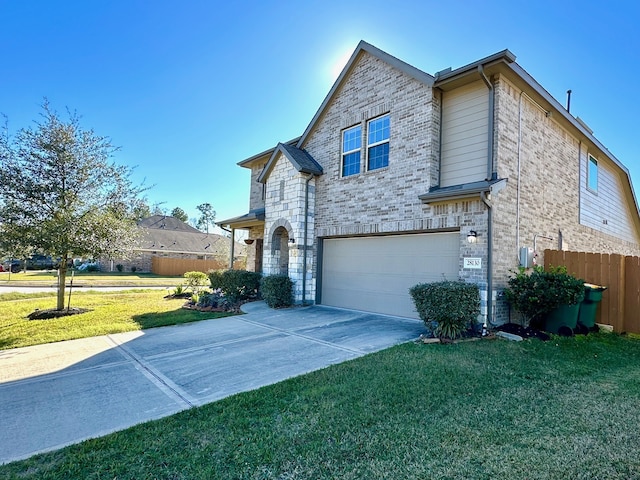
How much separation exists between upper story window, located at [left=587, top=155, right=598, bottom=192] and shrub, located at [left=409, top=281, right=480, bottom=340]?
8.73 metres

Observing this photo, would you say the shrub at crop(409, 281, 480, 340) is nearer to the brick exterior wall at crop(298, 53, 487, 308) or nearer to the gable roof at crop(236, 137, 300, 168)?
the brick exterior wall at crop(298, 53, 487, 308)

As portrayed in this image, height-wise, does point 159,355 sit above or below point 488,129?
below

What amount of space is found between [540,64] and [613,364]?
8.57 metres

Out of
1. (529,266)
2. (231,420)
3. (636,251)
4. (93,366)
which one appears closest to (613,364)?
(529,266)

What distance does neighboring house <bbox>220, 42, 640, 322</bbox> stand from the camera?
8.20 metres

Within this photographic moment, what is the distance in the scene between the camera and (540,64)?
10.3 meters

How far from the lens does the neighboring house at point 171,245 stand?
123ft

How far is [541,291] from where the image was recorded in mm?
7410

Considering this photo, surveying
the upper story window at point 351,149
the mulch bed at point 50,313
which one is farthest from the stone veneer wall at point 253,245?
the mulch bed at point 50,313

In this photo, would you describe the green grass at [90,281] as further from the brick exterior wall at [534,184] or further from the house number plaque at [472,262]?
the brick exterior wall at [534,184]

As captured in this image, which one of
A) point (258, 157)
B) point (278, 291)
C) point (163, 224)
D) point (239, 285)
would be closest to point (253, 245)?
point (239, 285)

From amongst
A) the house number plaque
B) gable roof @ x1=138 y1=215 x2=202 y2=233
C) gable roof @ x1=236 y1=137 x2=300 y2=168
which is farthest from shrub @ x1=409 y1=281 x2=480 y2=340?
gable roof @ x1=138 y1=215 x2=202 y2=233

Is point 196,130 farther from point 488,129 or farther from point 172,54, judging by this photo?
point 488,129

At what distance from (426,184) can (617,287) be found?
5248 mm
